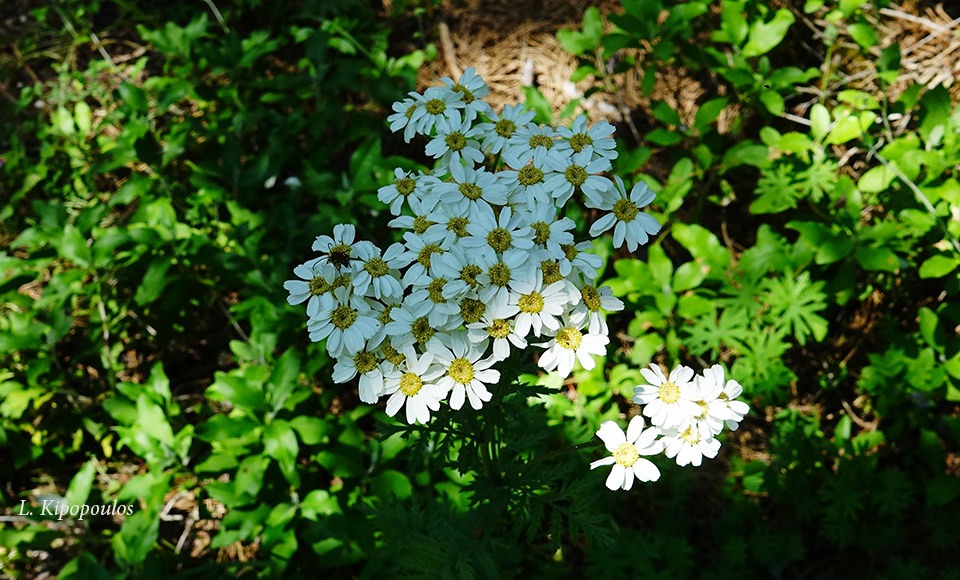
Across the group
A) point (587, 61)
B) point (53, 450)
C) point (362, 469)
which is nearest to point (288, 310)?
point (362, 469)

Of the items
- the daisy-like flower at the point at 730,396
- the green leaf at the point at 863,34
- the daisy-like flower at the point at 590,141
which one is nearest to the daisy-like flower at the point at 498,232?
the daisy-like flower at the point at 590,141

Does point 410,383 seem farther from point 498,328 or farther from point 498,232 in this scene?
point 498,232

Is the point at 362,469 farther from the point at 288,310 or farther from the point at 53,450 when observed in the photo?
the point at 53,450

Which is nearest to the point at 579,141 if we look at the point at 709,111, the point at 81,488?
the point at 709,111

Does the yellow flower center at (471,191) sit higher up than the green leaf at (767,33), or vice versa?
the yellow flower center at (471,191)

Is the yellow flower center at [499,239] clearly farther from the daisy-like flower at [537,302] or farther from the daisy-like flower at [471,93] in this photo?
the daisy-like flower at [471,93]
